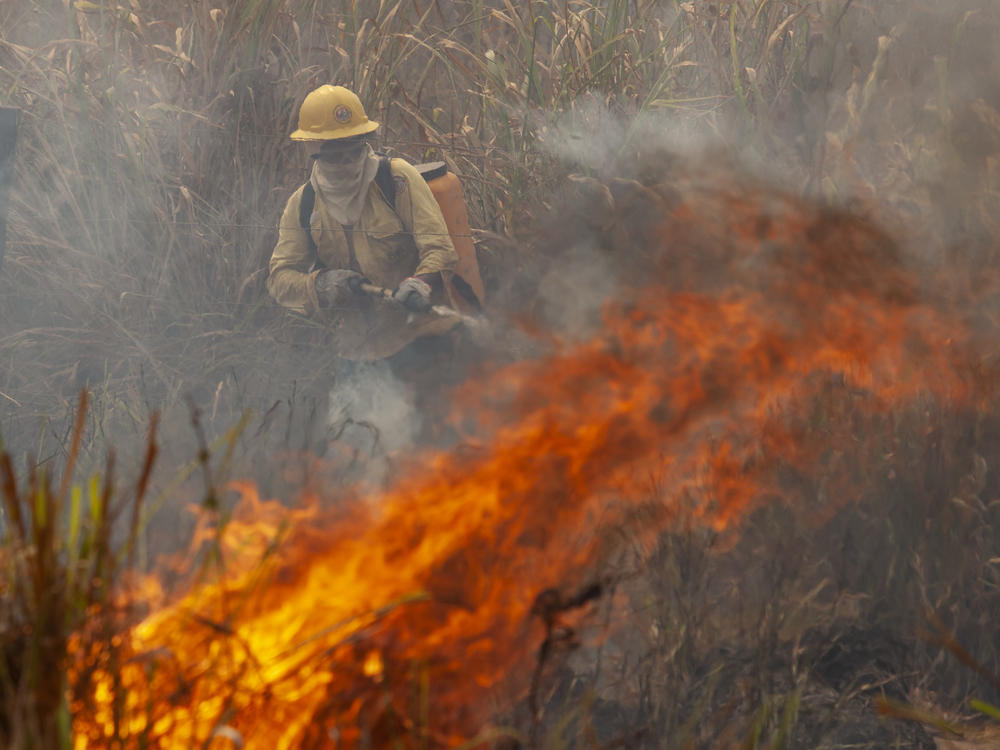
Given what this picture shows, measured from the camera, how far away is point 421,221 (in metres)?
4.55

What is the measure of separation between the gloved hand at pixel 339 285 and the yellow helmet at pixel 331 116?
24.8 inches

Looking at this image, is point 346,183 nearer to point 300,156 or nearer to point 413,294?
point 413,294

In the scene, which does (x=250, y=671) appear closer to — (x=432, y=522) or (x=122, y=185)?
(x=432, y=522)

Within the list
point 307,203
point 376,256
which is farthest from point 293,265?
point 376,256

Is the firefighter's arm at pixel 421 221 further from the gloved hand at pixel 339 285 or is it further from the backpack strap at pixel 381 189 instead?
the gloved hand at pixel 339 285

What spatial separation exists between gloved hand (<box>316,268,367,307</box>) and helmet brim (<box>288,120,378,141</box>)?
62 centimetres

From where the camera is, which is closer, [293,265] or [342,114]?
[342,114]

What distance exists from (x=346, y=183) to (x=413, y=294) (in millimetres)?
651

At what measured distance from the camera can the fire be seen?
1988 millimetres

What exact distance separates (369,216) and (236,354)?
182 centimetres

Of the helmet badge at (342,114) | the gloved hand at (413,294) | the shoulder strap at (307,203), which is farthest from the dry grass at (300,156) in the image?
the helmet badge at (342,114)

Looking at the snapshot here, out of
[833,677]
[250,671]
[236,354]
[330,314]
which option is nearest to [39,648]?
[250,671]

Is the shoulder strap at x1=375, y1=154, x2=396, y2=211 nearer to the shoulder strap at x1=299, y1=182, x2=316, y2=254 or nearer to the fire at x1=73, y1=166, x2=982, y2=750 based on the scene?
the shoulder strap at x1=299, y1=182, x2=316, y2=254

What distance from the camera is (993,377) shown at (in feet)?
11.2
